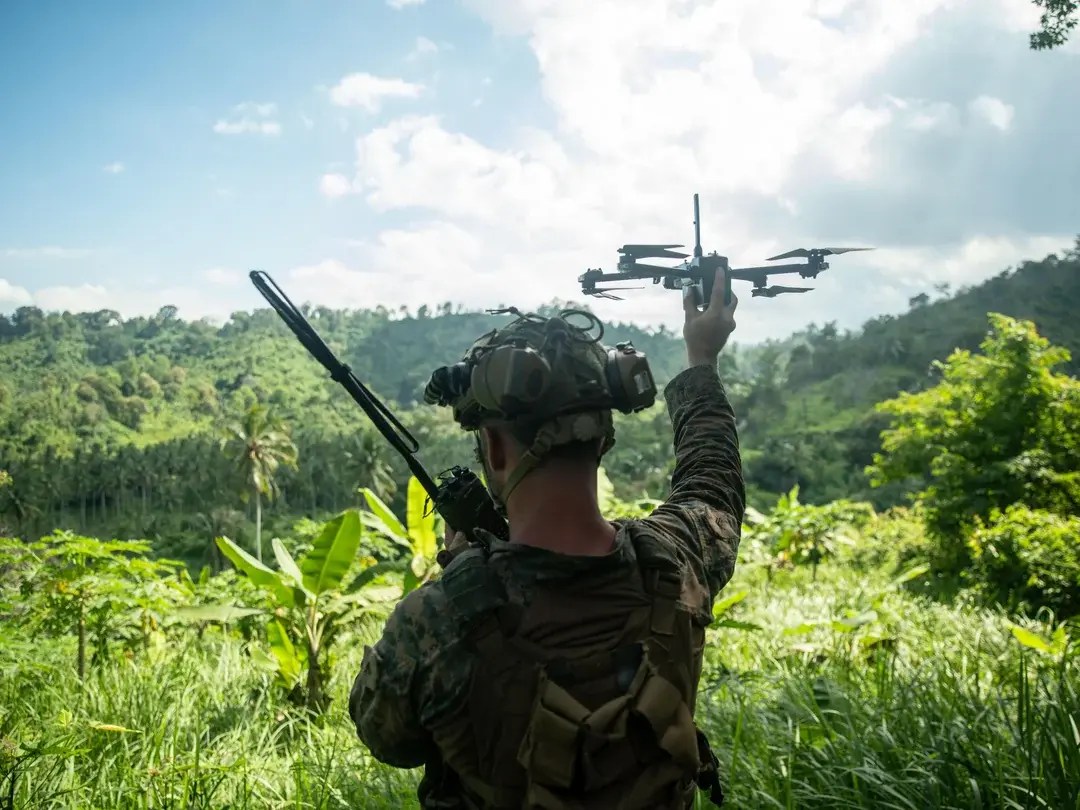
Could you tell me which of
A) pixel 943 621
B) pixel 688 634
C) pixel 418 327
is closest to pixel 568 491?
pixel 688 634

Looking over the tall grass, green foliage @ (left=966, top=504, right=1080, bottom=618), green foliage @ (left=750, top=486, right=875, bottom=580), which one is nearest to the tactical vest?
the tall grass

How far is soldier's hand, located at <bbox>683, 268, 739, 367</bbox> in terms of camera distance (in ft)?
6.54

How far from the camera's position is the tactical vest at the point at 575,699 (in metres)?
1.37

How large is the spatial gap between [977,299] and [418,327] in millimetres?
120501

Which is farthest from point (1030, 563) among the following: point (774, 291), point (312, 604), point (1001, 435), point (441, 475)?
point (441, 475)

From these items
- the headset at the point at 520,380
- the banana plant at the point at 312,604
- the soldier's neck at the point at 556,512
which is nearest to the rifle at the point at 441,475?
the soldier's neck at the point at 556,512

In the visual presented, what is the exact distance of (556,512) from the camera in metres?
1.51

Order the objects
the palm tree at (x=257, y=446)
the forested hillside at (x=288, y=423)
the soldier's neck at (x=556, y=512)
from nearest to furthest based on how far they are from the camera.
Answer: the soldier's neck at (x=556, y=512) → the palm tree at (x=257, y=446) → the forested hillside at (x=288, y=423)

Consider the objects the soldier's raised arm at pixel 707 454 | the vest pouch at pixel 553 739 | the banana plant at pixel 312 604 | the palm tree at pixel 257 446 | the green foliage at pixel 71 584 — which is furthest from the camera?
the palm tree at pixel 257 446

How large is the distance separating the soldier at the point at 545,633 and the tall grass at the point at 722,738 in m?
1.55

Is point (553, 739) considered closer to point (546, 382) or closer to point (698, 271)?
point (546, 382)

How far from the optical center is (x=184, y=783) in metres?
3.20

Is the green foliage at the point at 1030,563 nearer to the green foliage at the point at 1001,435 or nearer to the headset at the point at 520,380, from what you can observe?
the green foliage at the point at 1001,435

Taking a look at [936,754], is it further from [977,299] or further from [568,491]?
[977,299]
